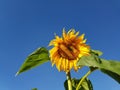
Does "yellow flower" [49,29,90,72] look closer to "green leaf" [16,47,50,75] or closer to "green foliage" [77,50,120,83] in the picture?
"green leaf" [16,47,50,75]

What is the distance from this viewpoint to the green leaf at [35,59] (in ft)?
5.97

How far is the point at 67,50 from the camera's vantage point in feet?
8.23

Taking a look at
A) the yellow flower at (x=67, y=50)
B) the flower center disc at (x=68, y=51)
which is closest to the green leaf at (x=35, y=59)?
the yellow flower at (x=67, y=50)

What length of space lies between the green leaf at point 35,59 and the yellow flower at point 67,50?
0.15m

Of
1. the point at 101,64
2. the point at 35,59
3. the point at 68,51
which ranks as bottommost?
the point at 101,64

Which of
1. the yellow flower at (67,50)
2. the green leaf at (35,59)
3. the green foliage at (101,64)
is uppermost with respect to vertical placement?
the yellow flower at (67,50)

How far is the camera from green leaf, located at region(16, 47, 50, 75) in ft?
5.97

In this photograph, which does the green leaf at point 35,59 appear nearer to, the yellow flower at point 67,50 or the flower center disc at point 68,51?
the yellow flower at point 67,50

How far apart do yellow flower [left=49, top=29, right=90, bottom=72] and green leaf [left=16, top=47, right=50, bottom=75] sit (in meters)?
0.15

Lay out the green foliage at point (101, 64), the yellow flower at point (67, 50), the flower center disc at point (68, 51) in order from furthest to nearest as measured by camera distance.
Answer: the flower center disc at point (68, 51) → the yellow flower at point (67, 50) → the green foliage at point (101, 64)

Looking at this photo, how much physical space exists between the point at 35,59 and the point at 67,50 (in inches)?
26.9

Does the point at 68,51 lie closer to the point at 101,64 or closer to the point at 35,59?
the point at 35,59

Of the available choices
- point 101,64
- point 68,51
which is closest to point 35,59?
point 101,64

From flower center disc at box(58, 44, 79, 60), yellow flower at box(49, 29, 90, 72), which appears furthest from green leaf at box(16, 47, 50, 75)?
flower center disc at box(58, 44, 79, 60)
